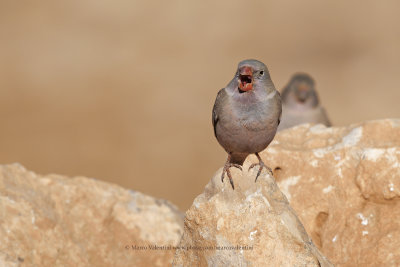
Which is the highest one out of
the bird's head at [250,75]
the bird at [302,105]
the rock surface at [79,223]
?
the bird's head at [250,75]

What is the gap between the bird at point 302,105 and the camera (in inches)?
359

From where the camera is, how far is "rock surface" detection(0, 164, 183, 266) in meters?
5.08

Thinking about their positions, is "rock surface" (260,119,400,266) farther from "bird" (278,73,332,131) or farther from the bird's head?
"bird" (278,73,332,131)

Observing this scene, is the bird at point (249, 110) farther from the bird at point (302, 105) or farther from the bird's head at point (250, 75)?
the bird at point (302, 105)

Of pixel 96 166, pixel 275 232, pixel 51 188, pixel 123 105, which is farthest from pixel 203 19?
pixel 275 232

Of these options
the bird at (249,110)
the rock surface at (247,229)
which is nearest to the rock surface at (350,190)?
the rock surface at (247,229)

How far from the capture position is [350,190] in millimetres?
5160

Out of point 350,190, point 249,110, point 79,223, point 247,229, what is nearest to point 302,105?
point 350,190

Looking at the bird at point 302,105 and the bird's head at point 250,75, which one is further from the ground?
the bird's head at point 250,75

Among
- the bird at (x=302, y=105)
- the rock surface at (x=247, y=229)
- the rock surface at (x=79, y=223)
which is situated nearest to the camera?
the rock surface at (x=247, y=229)

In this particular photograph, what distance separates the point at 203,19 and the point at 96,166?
274 inches

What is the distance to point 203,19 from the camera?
58.2 feet

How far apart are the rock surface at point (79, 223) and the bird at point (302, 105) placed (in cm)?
356

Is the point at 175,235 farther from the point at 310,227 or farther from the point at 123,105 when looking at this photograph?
the point at 123,105
